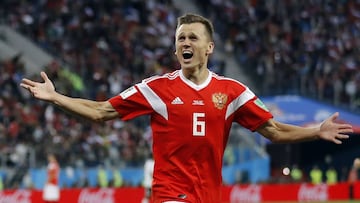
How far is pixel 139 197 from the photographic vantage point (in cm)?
2889

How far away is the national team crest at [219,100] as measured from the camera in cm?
771

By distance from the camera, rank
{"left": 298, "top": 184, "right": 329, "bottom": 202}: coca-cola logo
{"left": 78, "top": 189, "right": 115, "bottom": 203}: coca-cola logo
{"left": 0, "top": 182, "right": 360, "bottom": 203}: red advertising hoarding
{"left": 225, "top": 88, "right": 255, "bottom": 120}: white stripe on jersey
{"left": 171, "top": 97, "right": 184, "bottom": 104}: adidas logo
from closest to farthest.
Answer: {"left": 171, "top": 97, "right": 184, "bottom": 104}: adidas logo, {"left": 225, "top": 88, "right": 255, "bottom": 120}: white stripe on jersey, {"left": 0, "top": 182, "right": 360, "bottom": 203}: red advertising hoarding, {"left": 78, "top": 189, "right": 115, "bottom": 203}: coca-cola logo, {"left": 298, "top": 184, "right": 329, "bottom": 202}: coca-cola logo

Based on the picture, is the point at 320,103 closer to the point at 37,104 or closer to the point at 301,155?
the point at 301,155

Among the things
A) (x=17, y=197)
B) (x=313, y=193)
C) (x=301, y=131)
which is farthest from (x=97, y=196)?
(x=301, y=131)

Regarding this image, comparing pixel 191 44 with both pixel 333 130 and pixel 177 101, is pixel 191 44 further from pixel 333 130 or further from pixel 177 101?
pixel 333 130

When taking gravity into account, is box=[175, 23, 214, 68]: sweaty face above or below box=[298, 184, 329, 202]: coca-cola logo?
below

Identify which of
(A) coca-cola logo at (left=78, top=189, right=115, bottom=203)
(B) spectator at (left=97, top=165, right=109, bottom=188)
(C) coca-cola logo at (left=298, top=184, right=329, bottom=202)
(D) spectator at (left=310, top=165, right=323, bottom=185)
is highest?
(D) spectator at (left=310, top=165, right=323, bottom=185)

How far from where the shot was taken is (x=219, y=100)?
7734mm

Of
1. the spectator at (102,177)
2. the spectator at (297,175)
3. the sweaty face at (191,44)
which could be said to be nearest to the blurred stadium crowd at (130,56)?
the spectator at (102,177)

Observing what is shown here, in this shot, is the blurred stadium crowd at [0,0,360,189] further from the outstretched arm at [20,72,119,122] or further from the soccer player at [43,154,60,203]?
the outstretched arm at [20,72,119,122]

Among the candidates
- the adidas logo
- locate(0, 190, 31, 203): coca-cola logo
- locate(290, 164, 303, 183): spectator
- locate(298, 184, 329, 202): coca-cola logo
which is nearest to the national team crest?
the adidas logo

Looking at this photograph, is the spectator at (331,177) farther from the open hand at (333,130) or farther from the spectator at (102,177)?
the open hand at (333,130)

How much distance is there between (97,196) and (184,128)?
21.2 meters

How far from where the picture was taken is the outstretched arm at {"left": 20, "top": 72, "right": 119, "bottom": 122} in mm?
7387
